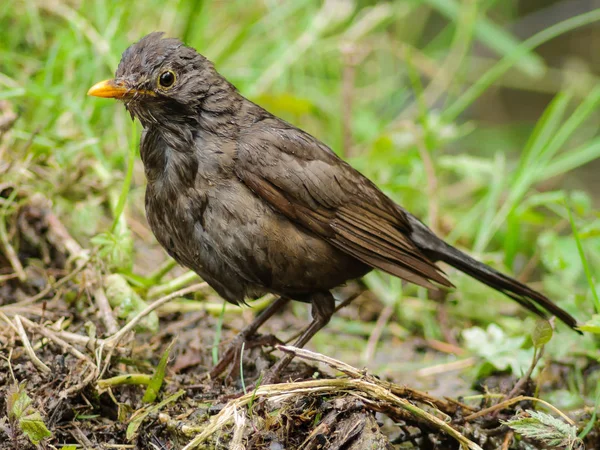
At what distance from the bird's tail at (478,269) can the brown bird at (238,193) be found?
0.37 metres

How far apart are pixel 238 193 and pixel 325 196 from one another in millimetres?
493

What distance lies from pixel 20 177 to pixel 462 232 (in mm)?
3249

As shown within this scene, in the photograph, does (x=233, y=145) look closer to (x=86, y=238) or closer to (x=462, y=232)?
(x=86, y=238)

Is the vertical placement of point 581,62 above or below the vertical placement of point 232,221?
above

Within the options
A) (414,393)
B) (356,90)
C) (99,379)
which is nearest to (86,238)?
(99,379)

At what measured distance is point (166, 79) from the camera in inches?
144

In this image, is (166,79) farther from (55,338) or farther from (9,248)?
(9,248)

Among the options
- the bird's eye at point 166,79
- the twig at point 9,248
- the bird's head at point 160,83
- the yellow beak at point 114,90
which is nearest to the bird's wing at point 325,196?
the bird's head at point 160,83

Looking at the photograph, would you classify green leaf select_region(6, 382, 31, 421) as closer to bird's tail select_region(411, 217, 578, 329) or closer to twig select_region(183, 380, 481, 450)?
twig select_region(183, 380, 481, 450)

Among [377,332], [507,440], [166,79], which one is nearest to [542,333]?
[507,440]

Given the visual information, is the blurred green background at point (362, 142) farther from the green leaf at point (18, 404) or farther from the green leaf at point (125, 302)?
the green leaf at point (18, 404)

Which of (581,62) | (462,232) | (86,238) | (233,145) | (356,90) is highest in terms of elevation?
(581,62)

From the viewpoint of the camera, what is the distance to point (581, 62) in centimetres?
1074

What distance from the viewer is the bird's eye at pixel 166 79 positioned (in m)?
3.64
